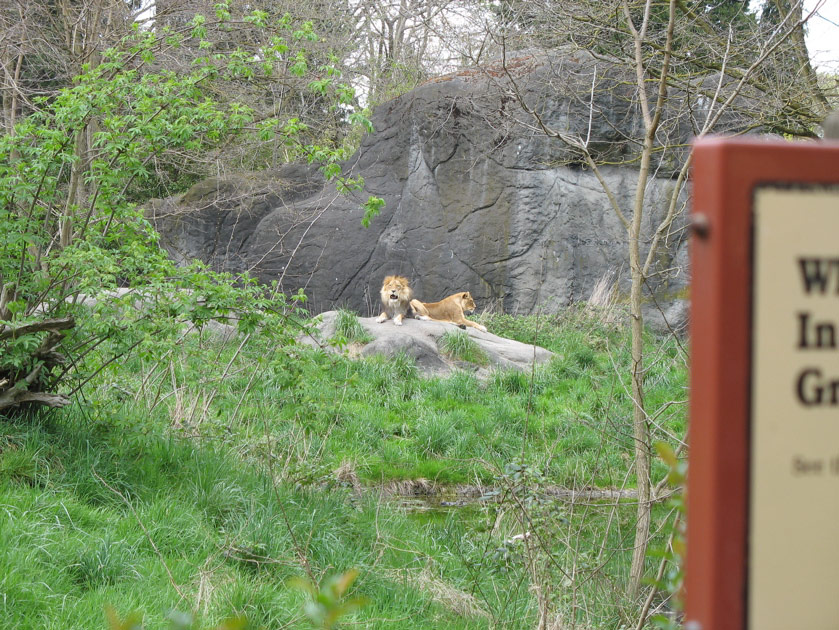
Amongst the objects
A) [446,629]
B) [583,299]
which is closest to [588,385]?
[583,299]

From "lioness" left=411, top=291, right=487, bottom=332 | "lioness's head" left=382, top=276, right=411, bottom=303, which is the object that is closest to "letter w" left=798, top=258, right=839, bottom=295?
"lioness's head" left=382, top=276, right=411, bottom=303

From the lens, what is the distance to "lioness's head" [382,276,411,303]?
13.3 metres

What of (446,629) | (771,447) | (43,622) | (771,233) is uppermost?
(771,233)

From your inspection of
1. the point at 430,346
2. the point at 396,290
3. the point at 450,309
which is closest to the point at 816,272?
the point at 430,346

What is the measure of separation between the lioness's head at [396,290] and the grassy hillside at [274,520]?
4839 mm

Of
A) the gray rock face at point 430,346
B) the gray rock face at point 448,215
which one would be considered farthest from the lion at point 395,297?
the gray rock face at point 448,215

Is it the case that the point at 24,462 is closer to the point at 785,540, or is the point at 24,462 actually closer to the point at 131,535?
the point at 131,535

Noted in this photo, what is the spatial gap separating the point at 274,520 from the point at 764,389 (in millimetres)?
4623

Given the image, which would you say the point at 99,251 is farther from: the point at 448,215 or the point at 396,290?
the point at 448,215

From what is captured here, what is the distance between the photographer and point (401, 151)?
16516 millimetres

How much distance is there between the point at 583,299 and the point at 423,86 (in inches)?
206

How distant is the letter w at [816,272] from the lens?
0.90 meters

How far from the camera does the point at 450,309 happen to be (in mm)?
14281

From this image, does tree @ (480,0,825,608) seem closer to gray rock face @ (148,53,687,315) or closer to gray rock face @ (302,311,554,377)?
gray rock face @ (302,311,554,377)
